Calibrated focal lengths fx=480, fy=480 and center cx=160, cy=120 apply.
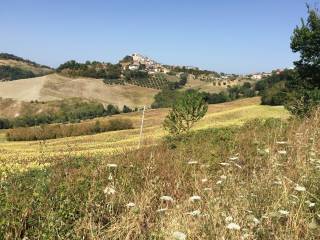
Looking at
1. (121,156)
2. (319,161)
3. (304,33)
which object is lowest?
(121,156)

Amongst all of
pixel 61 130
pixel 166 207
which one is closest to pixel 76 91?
pixel 61 130

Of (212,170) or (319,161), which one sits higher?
(319,161)

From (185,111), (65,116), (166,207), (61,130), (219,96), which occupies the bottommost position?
(65,116)

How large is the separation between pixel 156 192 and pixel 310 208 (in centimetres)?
184

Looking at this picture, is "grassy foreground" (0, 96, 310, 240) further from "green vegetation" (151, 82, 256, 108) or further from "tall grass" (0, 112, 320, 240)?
"green vegetation" (151, 82, 256, 108)

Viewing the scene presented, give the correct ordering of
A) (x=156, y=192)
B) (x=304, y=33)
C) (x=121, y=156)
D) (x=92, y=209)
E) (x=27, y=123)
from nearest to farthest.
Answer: (x=92, y=209) → (x=156, y=192) → (x=121, y=156) → (x=304, y=33) → (x=27, y=123)

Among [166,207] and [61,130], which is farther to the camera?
[61,130]

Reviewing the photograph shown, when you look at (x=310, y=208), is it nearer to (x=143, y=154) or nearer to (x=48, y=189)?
(x=48, y=189)

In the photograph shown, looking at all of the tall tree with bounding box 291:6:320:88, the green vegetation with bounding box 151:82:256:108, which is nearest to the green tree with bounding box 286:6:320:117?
the tall tree with bounding box 291:6:320:88

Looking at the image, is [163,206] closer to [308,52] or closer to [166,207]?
[166,207]

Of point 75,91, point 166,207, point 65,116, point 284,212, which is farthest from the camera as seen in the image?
point 75,91

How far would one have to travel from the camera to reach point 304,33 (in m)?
50.6

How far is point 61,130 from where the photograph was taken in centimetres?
8662

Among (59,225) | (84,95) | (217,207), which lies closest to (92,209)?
(59,225)
